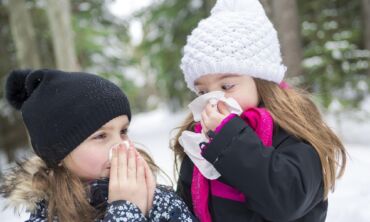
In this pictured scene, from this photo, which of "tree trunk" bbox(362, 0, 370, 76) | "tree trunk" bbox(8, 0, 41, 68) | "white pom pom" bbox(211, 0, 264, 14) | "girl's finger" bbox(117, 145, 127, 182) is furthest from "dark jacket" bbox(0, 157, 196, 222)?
"tree trunk" bbox(362, 0, 370, 76)

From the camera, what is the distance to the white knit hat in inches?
A: 74.0

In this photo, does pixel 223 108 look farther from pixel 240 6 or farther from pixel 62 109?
pixel 62 109

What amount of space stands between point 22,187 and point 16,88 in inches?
20.1

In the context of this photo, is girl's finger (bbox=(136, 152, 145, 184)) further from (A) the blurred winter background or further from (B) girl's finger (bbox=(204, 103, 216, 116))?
(A) the blurred winter background

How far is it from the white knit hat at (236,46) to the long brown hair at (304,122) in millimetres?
81

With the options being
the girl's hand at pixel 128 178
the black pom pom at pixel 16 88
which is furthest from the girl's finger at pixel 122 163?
the black pom pom at pixel 16 88

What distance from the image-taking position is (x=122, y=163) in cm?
187

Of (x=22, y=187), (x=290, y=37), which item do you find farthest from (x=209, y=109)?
(x=290, y=37)

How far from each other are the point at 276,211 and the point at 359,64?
25.0ft

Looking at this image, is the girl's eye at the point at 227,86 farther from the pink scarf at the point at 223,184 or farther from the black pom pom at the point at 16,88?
the black pom pom at the point at 16,88

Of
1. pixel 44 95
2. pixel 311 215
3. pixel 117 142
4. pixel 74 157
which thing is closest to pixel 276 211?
pixel 311 215

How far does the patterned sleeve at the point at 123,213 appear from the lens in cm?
172

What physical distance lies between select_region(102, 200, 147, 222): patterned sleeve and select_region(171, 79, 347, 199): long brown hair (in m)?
0.75

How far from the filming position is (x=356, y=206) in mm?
3529
